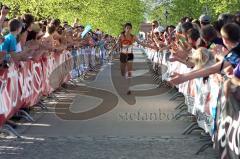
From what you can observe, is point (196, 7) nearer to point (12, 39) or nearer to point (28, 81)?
point (28, 81)

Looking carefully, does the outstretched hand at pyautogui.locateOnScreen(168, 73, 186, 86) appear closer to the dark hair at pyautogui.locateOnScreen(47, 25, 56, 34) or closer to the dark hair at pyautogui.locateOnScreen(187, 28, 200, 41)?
the dark hair at pyautogui.locateOnScreen(187, 28, 200, 41)

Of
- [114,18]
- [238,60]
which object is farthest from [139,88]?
[114,18]

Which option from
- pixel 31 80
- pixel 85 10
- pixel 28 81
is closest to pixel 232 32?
pixel 28 81

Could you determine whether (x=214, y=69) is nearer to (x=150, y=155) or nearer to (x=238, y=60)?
(x=238, y=60)

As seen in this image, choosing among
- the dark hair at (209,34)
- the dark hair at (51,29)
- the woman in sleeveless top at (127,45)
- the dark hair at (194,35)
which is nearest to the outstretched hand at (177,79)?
the dark hair at (209,34)

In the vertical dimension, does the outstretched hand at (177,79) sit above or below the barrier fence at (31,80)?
above

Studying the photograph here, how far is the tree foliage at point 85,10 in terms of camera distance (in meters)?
25.4

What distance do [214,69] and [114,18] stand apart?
2185 inches

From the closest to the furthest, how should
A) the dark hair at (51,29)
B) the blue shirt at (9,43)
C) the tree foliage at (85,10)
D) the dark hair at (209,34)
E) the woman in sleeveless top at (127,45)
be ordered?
the dark hair at (209,34), the blue shirt at (9,43), the dark hair at (51,29), the woman in sleeveless top at (127,45), the tree foliage at (85,10)

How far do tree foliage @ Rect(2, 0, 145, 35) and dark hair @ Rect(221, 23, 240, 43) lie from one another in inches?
715

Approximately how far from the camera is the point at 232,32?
Result: 22.4ft

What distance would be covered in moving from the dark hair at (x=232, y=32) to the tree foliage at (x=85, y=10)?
18.2 meters

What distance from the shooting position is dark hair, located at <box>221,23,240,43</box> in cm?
681

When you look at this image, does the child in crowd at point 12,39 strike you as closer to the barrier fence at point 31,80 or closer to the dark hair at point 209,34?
the barrier fence at point 31,80
